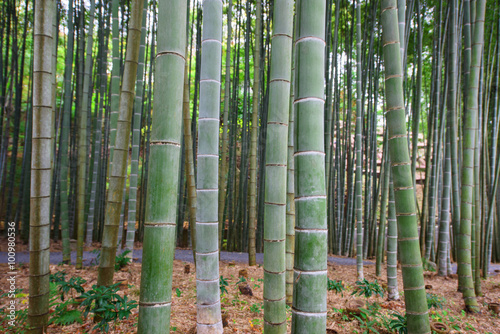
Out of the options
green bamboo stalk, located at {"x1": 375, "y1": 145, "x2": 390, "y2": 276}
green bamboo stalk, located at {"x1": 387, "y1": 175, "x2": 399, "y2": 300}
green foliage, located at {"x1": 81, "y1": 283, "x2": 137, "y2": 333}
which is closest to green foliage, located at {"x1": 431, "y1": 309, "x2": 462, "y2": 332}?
green bamboo stalk, located at {"x1": 387, "y1": 175, "x2": 399, "y2": 300}

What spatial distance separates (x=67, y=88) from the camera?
314cm

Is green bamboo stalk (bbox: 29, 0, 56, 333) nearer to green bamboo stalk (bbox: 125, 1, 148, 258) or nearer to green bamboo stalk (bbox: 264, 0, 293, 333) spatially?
green bamboo stalk (bbox: 125, 1, 148, 258)

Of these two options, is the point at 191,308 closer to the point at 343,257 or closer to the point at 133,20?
the point at 133,20

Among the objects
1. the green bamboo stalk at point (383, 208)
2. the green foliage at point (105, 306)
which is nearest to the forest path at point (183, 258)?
the green bamboo stalk at point (383, 208)

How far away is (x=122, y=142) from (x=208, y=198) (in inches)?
19.3

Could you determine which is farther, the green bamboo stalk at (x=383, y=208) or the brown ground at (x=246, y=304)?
the green bamboo stalk at (x=383, y=208)

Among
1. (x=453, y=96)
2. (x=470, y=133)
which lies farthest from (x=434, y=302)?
(x=453, y=96)

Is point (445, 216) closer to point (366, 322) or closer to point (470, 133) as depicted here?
point (470, 133)

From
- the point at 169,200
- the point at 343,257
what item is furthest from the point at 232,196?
the point at 169,200

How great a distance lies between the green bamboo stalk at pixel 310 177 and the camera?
2.66 ft

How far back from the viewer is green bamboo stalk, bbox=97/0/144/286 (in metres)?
1.38

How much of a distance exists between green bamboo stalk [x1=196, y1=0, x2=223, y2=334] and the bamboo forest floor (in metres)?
0.31

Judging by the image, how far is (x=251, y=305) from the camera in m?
2.33

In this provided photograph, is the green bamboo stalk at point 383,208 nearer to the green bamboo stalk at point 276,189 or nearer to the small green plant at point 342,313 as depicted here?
the small green plant at point 342,313
